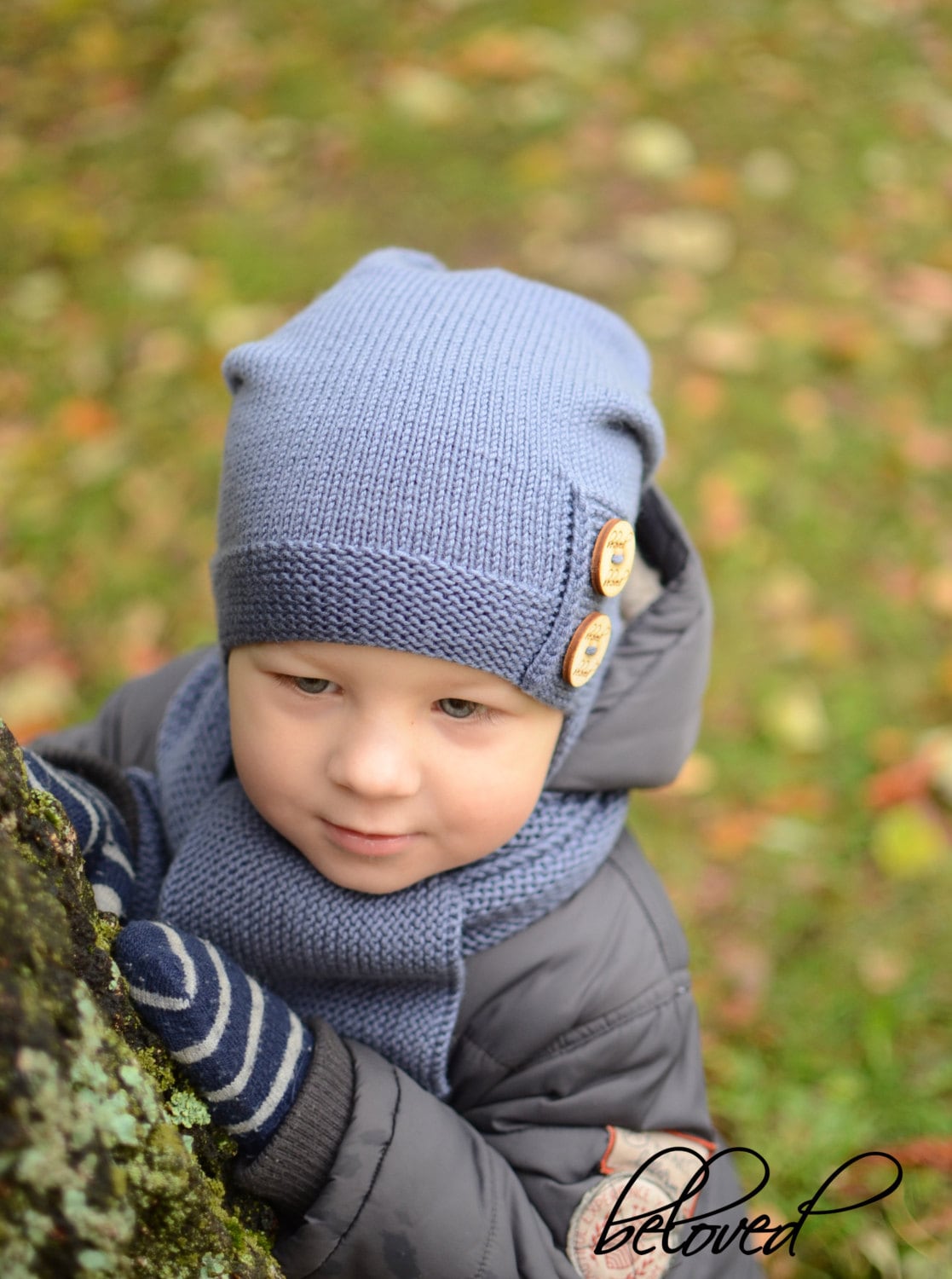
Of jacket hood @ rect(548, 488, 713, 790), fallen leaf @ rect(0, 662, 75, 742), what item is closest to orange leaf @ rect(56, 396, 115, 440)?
fallen leaf @ rect(0, 662, 75, 742)

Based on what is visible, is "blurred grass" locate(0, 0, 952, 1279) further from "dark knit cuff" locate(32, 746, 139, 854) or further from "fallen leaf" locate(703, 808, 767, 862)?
"dark knit cuff" locate(32, 746, 139, 854)

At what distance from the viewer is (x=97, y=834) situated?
4.82ft

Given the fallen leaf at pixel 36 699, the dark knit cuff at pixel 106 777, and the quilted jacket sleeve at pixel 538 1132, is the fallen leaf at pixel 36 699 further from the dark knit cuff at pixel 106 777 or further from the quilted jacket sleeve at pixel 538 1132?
the quilted jacket sleeve at pixel 538 1132

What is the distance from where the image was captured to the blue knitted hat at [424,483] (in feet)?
4.35

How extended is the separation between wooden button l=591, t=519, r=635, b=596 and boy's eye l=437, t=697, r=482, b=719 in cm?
21

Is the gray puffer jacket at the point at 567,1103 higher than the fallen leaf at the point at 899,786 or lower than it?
higher

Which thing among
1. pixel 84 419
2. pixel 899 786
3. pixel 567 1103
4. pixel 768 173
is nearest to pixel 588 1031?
pixel 567 1103

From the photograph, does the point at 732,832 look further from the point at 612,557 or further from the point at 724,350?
the point at 724,350

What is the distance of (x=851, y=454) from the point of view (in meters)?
3.43

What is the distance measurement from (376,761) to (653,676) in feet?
1.86

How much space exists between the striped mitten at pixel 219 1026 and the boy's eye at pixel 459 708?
0.38 m

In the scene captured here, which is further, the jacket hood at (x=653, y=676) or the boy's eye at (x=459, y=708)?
the jacket hood at (x=653, y=676)

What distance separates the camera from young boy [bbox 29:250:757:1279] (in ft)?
4.35

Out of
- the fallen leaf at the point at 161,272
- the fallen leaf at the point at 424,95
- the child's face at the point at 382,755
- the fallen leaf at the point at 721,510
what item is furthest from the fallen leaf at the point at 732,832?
Result: the fallen leaf at the point at 424,95
